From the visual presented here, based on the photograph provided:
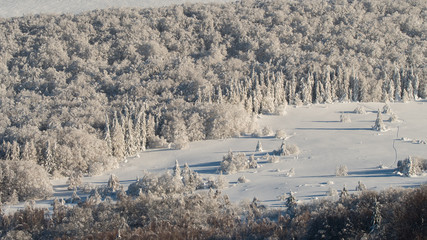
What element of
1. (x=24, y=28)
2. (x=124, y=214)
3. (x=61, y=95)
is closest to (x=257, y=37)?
(x=61, y=95)

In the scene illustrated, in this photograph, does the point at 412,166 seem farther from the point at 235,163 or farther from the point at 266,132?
the point at 266,132

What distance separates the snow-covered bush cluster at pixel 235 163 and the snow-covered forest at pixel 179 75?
0.32 feet

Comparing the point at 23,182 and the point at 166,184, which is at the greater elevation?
the point at 23,182

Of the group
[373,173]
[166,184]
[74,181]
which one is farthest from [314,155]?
[74,181]

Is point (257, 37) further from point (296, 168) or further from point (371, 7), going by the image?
point (296, 168)

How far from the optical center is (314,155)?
96.6 ft

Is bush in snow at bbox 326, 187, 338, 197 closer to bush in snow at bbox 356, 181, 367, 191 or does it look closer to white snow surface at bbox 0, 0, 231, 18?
bush in snow at bbox 356, 181, 367, 191

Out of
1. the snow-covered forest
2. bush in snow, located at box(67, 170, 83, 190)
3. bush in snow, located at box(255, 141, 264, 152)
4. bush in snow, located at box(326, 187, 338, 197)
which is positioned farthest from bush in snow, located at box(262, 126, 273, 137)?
bush in snow, located at box(67, 170, 83, 190)

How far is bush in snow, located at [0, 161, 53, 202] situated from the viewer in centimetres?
2659

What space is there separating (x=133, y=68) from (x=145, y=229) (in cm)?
2272

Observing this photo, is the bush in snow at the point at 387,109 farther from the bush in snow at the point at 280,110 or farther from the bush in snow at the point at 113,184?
the bush in snow at the point at 113,184

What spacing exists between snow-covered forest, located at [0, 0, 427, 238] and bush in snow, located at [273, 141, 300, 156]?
0.24ft

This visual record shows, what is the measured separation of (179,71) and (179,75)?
514mm

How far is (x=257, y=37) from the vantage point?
1850 inches
